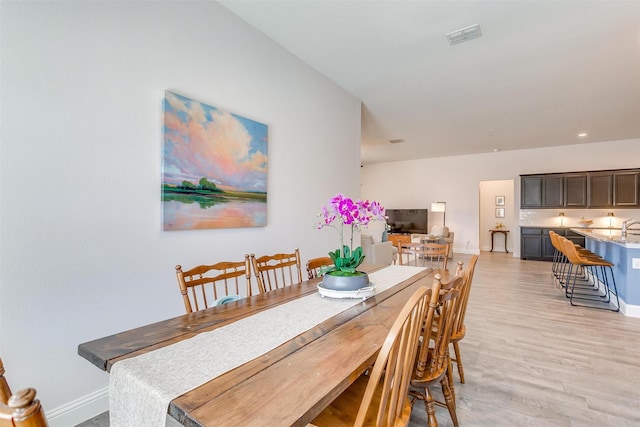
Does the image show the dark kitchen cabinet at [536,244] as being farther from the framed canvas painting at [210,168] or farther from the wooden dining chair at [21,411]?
the wooden dining chair at [21,411]

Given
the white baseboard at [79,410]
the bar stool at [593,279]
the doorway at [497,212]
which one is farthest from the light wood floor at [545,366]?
the doorway at [497,212]

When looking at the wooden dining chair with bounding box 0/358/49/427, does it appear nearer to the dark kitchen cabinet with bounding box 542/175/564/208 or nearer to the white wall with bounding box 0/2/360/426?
the white wall with bounding box 0/2/360/426

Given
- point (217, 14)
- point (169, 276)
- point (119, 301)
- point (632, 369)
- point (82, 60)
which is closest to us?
point (82, 60)

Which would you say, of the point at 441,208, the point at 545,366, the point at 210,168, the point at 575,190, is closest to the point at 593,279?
the point at 575,190

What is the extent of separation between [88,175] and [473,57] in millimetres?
3723

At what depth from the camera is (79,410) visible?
1773 mm

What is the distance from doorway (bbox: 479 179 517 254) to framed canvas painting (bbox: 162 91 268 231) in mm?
8731

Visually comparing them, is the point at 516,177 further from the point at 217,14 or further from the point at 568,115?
the point at 217,14

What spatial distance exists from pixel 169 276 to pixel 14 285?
31.5 inches

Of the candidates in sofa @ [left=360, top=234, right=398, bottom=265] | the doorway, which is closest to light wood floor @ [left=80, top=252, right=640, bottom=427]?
sofa @ [left=360, top=234, right=398, bottom=265]

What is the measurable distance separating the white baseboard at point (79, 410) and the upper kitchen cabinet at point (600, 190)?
9.25 metres

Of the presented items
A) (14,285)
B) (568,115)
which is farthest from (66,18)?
(568,115)

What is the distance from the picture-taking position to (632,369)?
2.38 m

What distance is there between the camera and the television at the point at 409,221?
9180 mm
